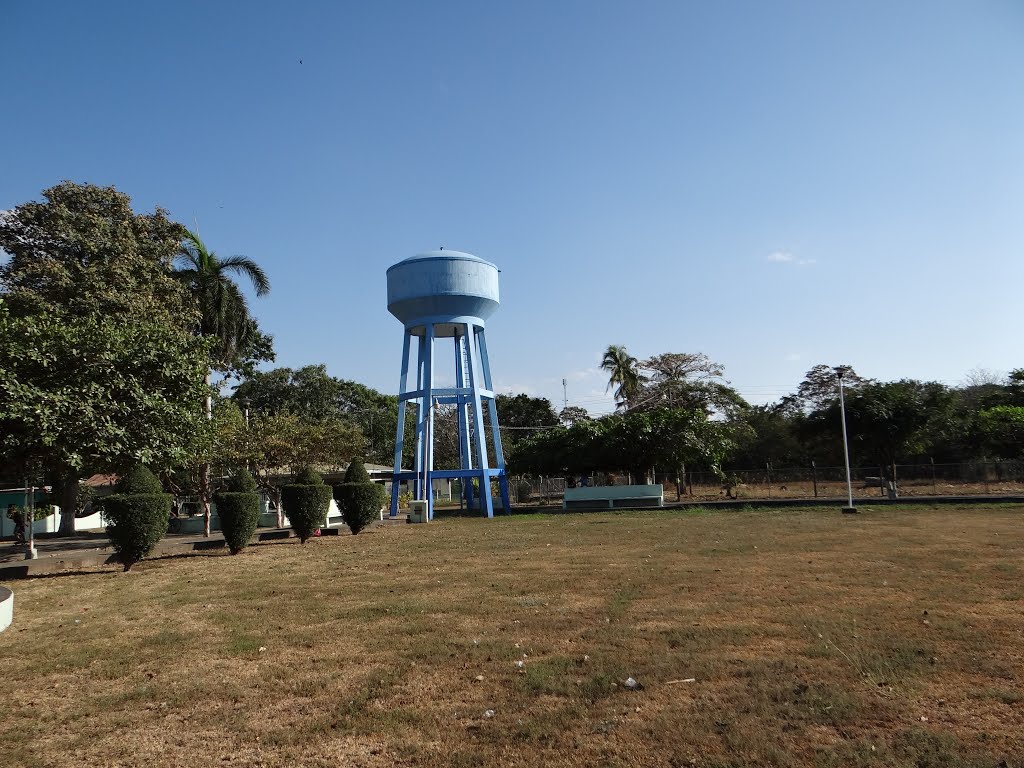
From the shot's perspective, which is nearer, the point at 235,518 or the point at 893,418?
the point at 235,518

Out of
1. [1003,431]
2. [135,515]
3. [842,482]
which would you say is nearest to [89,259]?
[135,515]

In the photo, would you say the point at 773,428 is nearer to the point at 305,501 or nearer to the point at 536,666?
the point at 305,501

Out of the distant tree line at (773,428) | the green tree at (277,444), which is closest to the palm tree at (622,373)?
the distant tree line at (773,428)

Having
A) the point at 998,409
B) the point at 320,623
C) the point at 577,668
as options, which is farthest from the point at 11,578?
the point at 998,409

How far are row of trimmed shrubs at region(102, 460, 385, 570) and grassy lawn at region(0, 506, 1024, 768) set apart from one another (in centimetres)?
213

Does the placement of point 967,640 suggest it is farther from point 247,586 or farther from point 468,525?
point 468,525

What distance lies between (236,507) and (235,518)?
0.91 ft

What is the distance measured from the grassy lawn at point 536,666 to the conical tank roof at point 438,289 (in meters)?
20.9

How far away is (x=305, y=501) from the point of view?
67.5 feet

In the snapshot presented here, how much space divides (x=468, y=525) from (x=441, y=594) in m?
16.7

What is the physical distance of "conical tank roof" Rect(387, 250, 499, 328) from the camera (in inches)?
1309

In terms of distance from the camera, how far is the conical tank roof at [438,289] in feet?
109

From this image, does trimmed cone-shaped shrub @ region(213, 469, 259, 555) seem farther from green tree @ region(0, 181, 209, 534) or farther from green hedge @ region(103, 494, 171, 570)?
green hedge @ region(103, 494, 171, 570)

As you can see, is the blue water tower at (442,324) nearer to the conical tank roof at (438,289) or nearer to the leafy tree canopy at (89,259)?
the conical tank roof at (438,289)
